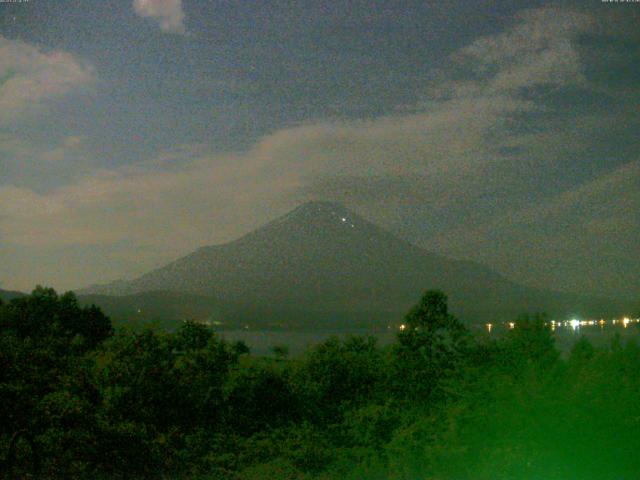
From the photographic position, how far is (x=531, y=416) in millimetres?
6199

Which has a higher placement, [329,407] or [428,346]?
[428,346]

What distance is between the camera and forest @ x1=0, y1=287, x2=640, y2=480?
247 inches

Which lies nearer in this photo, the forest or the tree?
the forest

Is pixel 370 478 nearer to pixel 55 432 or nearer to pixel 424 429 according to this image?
pixel 424 429

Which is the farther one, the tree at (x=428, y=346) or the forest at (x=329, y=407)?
the tree at (x=428, y=346)

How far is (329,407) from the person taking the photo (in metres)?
Result: 11.0

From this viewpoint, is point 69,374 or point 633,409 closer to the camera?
point 633,409

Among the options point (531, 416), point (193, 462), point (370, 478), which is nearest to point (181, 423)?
point (193, 462)

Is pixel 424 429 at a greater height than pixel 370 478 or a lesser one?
greater

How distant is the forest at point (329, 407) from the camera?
6.27 m

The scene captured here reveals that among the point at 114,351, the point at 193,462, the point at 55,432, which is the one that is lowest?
the point at 193,462

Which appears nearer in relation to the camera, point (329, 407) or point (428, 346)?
point (329, 407)

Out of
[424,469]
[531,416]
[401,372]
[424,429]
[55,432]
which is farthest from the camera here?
[401,372]

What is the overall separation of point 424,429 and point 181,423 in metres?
3.89
